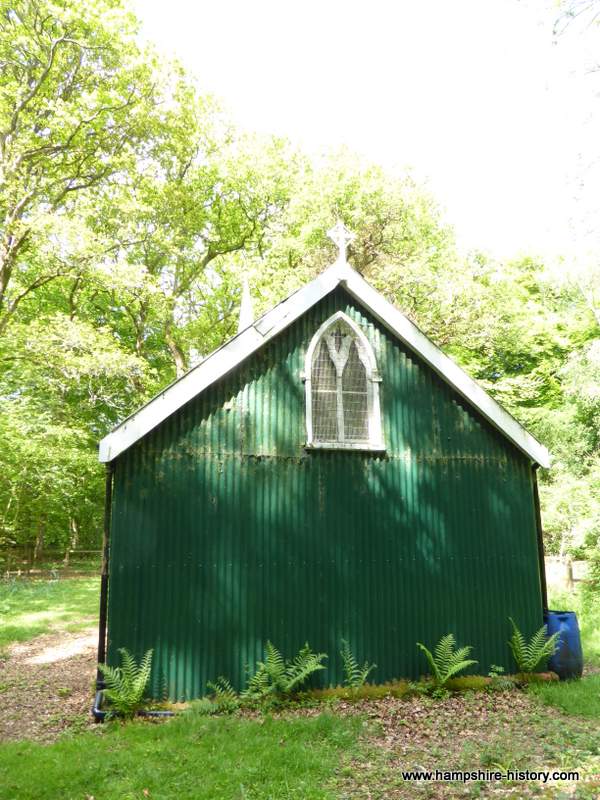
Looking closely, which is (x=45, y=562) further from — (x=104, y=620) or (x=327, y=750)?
(x=327, y=750)

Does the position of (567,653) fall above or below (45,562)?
above

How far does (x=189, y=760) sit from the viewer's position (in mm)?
6293

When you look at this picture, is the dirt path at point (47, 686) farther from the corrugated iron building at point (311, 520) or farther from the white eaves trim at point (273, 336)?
the white eaves trim at point (273, 336)

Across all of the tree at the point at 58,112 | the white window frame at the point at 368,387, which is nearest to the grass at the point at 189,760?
the white window frame at the point at 368,387

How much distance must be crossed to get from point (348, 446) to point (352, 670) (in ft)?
11.1

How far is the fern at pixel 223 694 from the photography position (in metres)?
7.89

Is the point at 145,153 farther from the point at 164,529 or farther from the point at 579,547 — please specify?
the point at 579,547

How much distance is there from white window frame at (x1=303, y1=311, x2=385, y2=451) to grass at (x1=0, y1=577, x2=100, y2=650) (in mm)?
9015

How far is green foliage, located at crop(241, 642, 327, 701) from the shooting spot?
8.09 metres

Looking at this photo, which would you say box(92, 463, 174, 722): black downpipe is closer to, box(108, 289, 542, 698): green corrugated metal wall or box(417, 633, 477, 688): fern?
box(108, 289, 542, 698): green corrugated metal wall

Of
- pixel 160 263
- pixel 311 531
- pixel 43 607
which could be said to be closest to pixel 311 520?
pixel 311 531

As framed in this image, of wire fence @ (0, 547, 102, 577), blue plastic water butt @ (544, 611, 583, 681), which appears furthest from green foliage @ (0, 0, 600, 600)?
blue plastic water butt @ (544, 611, 583, 681)

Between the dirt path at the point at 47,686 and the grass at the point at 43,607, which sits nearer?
the dirt path at the point at 47,686

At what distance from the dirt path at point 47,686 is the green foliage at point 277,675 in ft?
7.41
